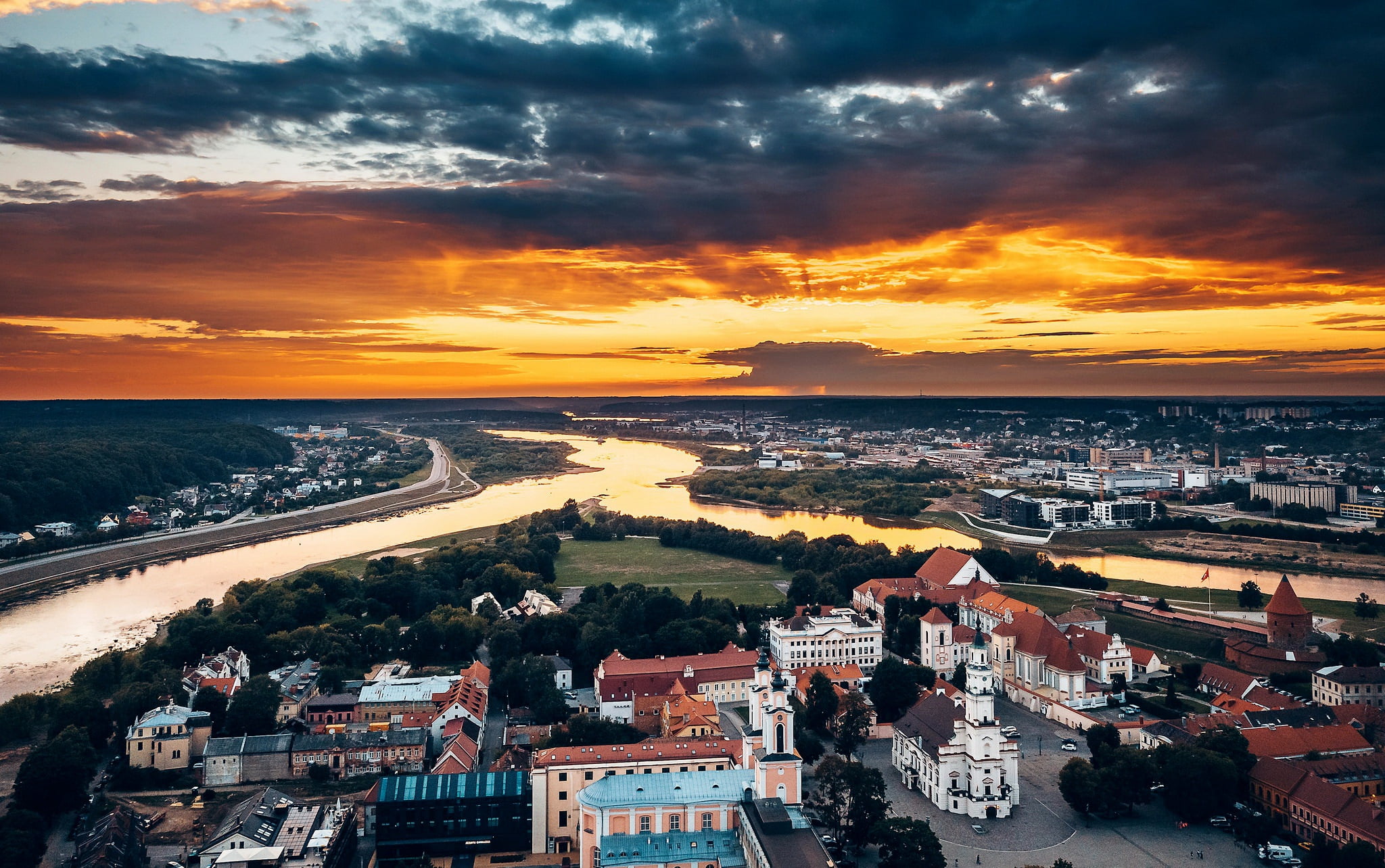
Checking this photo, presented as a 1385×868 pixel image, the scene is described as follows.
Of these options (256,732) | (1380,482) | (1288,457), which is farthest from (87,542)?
(1288,457)

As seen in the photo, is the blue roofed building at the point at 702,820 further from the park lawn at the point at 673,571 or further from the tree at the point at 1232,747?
the park lawn at the point at 673,571

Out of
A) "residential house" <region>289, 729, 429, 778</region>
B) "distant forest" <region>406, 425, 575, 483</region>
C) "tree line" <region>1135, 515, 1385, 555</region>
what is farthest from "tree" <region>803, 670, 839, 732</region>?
"distant forest" <region>406, 425, 575, 483</region>

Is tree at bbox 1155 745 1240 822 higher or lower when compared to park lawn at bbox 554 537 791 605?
higher

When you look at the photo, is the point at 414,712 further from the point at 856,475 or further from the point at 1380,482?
the point at 1380,482

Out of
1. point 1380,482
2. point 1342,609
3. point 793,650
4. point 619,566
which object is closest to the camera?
point 793,650

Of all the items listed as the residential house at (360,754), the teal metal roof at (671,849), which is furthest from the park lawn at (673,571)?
the teal metal roof at (671,849)

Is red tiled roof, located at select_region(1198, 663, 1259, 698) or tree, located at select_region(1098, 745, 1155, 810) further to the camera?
red tiled roof, located at select_region(1198, 663, 1259, 698)

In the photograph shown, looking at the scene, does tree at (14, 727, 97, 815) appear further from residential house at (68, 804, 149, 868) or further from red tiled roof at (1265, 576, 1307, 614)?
red tiled roof at (1265, 576, 1307, 614)
